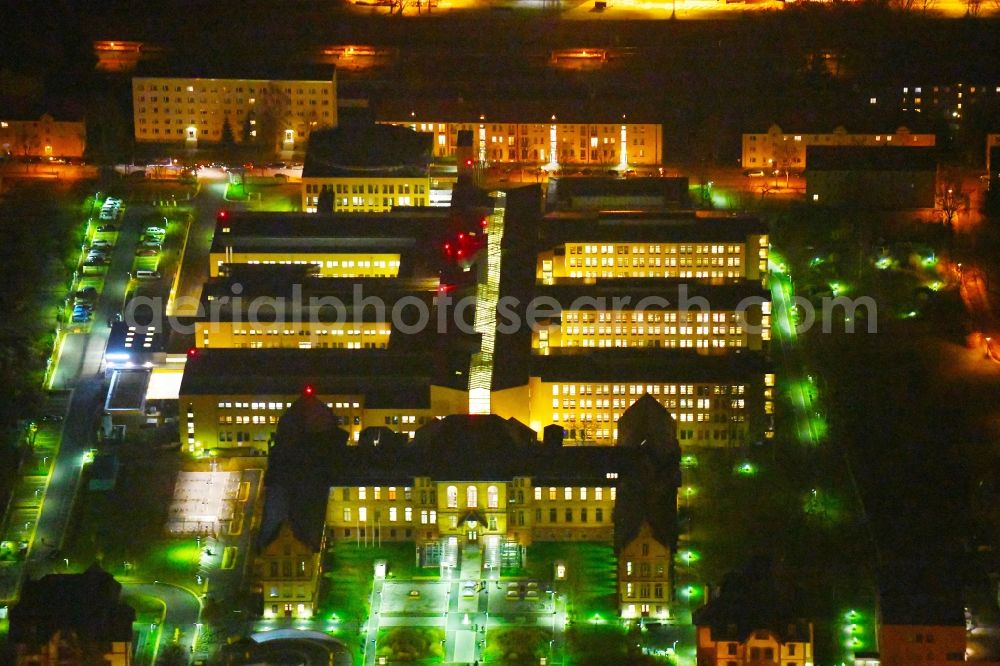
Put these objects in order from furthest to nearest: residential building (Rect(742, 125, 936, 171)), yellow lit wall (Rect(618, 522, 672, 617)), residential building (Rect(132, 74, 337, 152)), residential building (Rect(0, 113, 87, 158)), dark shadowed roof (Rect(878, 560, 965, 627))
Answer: residential building (Rect(132, 74, 337, 152))
residential building (Rect(0, 113, 87, 158))
residential building (Rect(742, 125, 936, 171))
yellow lit wall (Rect(618, 522, 672, 617))
dark shadowed roof (Rect(878, 560, 965, 627))

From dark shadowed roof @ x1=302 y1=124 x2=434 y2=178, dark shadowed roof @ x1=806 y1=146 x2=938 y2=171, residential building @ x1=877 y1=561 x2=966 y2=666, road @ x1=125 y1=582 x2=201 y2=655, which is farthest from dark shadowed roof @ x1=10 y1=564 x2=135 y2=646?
dark shadowed roof @ x1=806 y1=146 x2=938 y2=171

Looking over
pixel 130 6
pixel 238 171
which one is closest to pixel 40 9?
pixel 130 6

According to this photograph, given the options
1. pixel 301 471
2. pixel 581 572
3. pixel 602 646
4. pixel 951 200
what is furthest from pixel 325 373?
pixel 951 200

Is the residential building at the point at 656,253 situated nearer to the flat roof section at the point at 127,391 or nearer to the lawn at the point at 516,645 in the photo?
the flat roof section at the point at 127,391

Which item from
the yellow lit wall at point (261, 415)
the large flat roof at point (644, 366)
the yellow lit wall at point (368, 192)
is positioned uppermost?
the yellow lit wall at point (368, 192)

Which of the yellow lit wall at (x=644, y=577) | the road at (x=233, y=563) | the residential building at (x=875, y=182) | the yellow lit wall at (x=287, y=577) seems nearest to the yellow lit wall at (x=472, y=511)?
Answer: the road at (x=233, y=563)

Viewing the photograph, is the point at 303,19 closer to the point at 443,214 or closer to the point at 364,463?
the point at 443,214

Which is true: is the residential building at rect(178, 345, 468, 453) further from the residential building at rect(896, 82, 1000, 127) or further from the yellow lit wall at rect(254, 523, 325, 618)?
the residential building at rect(896, 82, 1000, 127)
